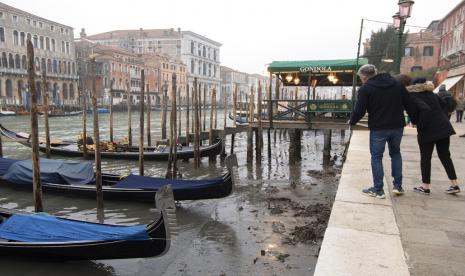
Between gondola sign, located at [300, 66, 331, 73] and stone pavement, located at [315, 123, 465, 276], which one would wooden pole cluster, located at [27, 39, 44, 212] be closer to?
stone pavement, located at [315, 123, 465, 276]

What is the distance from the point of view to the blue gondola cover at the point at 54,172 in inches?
270

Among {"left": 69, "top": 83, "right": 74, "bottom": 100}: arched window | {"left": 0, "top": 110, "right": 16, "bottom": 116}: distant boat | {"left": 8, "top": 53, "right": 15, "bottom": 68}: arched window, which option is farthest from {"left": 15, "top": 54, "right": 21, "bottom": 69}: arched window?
{"left": 0, "top": 110, "right": 16, "bottom": 116}: distant boat

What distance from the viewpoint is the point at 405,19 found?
7.12 metres

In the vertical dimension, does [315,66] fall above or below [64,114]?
above

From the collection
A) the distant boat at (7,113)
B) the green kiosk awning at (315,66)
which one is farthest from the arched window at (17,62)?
the green kiosk awning at (315,66)

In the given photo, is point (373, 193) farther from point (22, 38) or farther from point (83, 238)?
point (22, 38)

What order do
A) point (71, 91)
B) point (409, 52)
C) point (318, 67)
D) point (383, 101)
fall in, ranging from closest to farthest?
point (383, 101) → point (318, 67) → point (409, 52) → point (71, 91)

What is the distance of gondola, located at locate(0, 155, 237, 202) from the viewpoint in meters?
5.89

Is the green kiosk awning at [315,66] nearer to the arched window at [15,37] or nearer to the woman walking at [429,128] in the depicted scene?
the woman walking at [429,128]

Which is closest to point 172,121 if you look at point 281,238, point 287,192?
point 287,192

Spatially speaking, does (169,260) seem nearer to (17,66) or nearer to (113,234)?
(113,234)

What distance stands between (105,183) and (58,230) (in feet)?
10.7

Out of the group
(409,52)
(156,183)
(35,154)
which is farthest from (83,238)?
(409,52)

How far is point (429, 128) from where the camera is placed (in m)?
3.49
